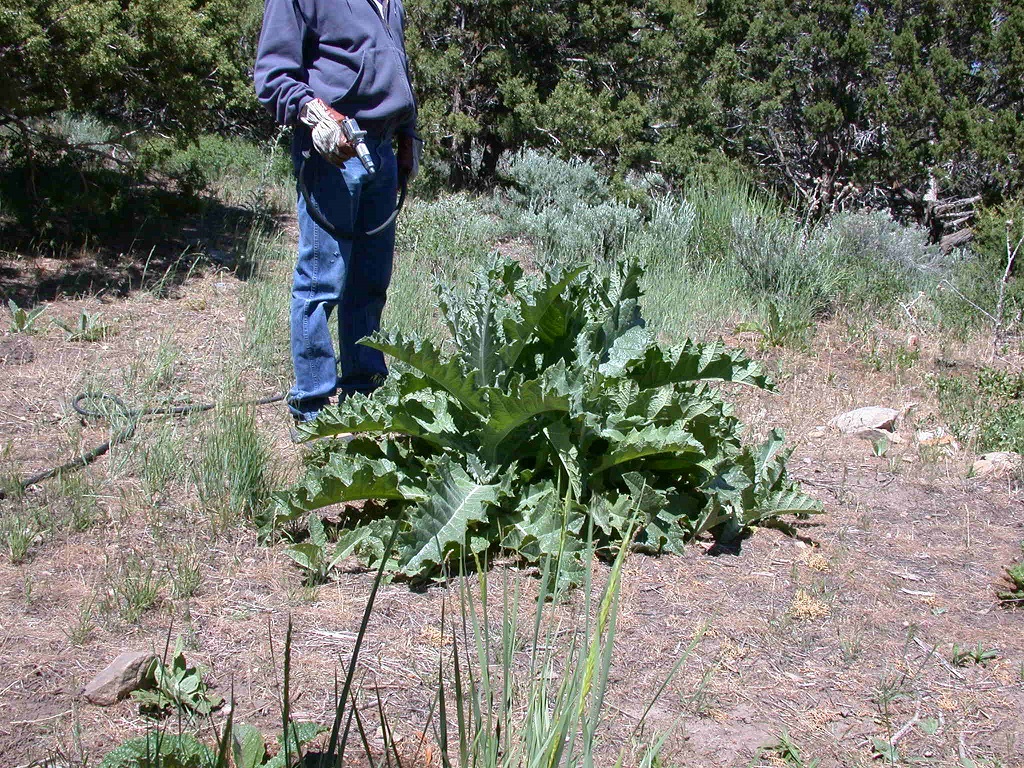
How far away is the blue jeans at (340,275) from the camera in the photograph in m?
3.59

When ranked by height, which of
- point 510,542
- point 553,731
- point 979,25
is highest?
point 979,25

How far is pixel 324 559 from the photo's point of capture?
9.14ft

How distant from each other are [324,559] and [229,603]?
11.8 inches

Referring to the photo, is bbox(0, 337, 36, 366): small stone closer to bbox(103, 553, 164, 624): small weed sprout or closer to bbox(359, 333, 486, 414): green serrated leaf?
bbox(103, 553, 164, 624): small weed sprout

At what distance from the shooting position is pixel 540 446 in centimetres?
301

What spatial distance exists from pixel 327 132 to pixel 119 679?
195 centimetres

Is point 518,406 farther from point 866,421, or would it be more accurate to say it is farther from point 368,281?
point 866,421

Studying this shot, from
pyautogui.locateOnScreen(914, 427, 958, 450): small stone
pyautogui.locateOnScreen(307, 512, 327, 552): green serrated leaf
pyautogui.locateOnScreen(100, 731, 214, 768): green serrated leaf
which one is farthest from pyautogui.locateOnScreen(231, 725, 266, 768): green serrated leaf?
pyautogui.locateOnScreen(914, 427, 958, 450): small stone

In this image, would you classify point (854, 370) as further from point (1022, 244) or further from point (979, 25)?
point (979, 25)

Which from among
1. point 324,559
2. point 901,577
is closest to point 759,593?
point 901,577

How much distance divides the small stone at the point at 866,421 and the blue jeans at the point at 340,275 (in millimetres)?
2115

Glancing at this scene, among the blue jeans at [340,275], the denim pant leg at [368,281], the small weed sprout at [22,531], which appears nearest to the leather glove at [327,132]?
the blue jeans at [340,275]

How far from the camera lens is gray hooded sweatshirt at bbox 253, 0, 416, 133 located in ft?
11.5

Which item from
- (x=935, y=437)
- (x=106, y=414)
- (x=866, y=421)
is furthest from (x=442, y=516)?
(x=935, y=437)
